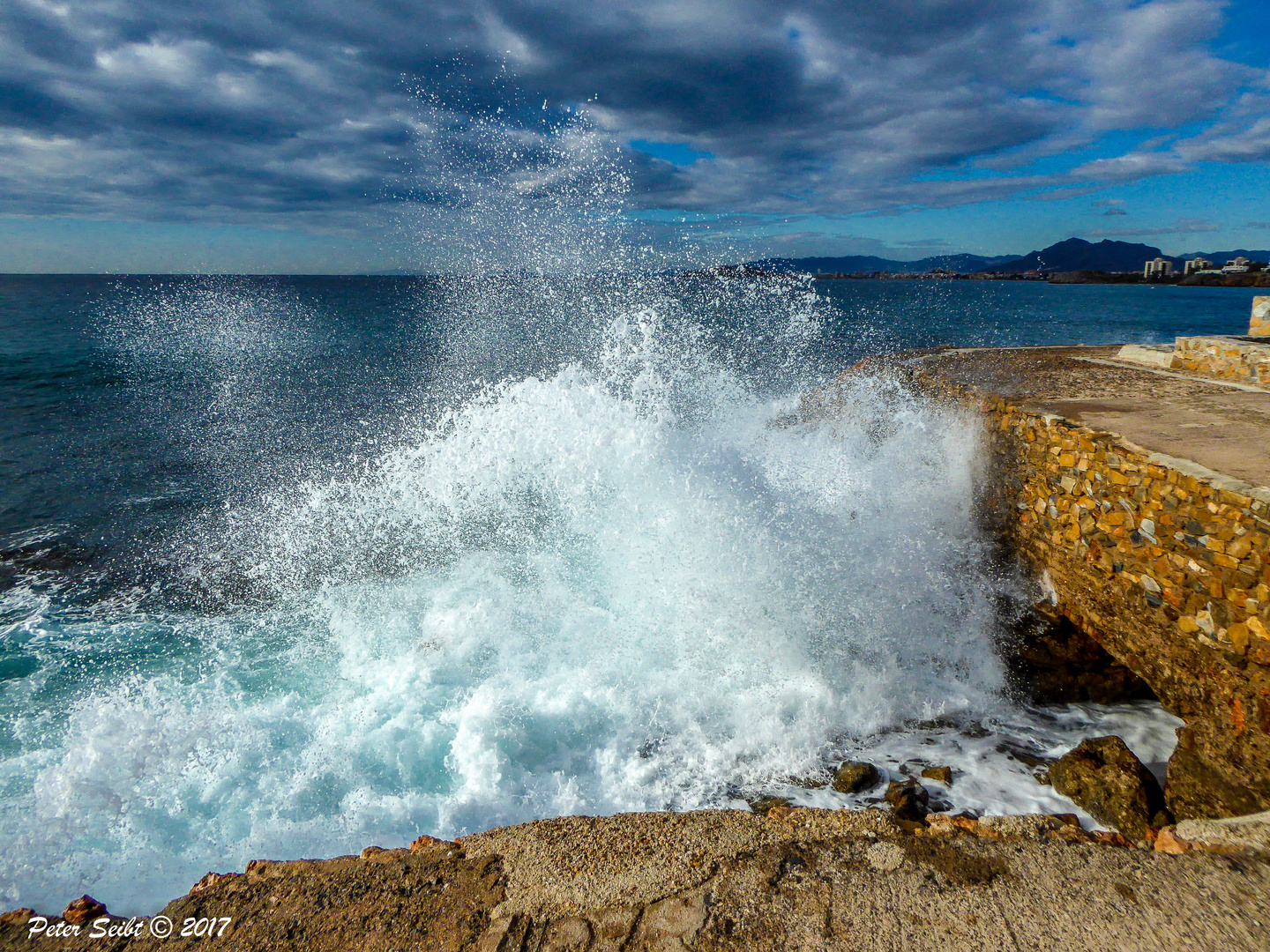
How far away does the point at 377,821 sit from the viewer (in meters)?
4.01

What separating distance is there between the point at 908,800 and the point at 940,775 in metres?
0.62

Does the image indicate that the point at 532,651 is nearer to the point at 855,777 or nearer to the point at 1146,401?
the point at 855,777

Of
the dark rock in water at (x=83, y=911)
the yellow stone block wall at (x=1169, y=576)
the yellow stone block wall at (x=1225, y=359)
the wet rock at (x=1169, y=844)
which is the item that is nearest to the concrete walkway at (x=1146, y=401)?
the yellow stone block wall at (x=1225, y=359)

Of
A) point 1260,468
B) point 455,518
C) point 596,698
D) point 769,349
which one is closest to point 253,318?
point 769,349

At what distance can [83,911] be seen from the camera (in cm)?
302

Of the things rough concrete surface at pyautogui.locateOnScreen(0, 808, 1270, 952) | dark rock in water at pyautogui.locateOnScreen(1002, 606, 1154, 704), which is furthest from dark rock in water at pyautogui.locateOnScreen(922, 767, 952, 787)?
dark rock in water at pyautogui.locateOnScreen(1002, 606, 1154, 704)

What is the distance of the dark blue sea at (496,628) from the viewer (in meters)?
4.15

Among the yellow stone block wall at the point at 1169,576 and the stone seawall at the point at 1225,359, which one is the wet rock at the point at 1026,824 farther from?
the stone seawall at the point at 1225,359

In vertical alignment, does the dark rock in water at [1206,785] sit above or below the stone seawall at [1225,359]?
below

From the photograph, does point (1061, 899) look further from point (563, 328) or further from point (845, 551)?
point (563, 328)

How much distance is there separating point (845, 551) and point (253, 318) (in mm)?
50870

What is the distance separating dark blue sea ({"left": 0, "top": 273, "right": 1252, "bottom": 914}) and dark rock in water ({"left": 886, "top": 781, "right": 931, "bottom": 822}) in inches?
11.3

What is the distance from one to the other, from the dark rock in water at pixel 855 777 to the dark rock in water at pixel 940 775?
0.38 meters

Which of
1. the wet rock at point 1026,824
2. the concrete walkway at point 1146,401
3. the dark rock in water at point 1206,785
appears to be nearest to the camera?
the wet rock at point 1026,824
